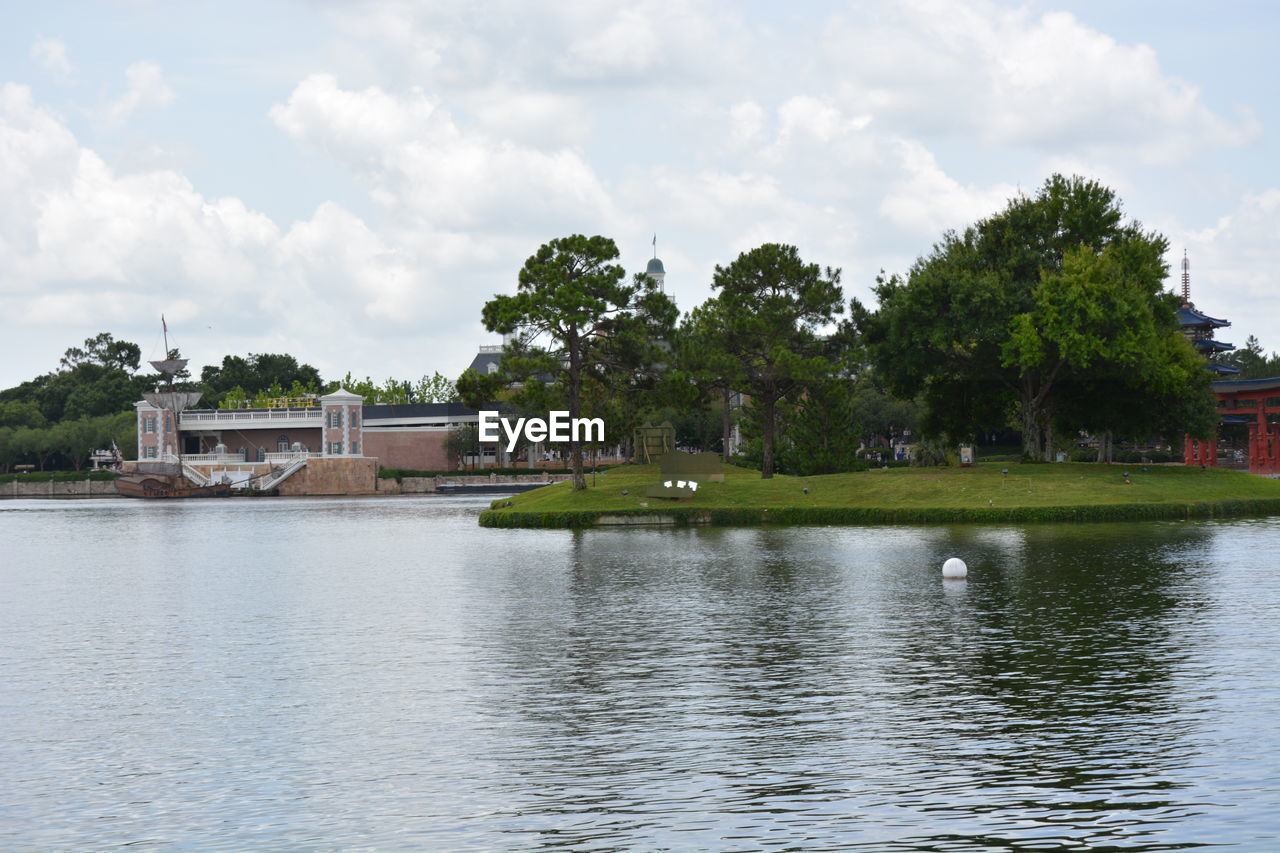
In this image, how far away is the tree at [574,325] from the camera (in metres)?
76.9

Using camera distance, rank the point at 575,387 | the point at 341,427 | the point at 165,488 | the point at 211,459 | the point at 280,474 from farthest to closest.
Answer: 1. the point at 341,427
2. the point at 211,459
3. the point at 280,474
4. the point at 165,488
5. the point at 575,387

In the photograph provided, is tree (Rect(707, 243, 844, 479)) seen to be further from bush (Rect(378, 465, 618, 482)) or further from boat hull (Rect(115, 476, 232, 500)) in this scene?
boat hull (Rect(115, 476, 232, 500))

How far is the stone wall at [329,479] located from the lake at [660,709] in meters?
116

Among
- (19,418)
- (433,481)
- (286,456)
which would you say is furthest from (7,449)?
(433,481)

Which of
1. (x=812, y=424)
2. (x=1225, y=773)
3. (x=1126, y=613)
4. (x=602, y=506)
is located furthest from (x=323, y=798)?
(x=812, y=424)

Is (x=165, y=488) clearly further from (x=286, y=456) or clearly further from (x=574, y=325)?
(x=574, y=325)

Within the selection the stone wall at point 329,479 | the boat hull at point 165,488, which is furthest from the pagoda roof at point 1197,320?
the boat hull at point 165,488

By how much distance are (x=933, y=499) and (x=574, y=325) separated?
77.4 ft

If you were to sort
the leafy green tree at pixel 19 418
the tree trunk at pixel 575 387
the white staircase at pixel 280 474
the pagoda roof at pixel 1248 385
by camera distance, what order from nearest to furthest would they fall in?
the tree trunk at pixel 575 387 < the pagoda roof at pixel 1248 385 < the white staircase at pixel 280 474 < the leafy green tree at pixel 19 418

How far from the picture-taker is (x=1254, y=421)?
11250 cm

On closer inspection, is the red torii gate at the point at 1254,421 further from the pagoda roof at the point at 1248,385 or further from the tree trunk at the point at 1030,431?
the tree trunk at the point at 1030,431

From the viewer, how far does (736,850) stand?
14781 millimetres

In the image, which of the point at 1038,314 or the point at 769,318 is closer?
the point at 1038,314

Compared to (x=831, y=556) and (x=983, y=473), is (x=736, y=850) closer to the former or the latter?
(x=831, y=556)
